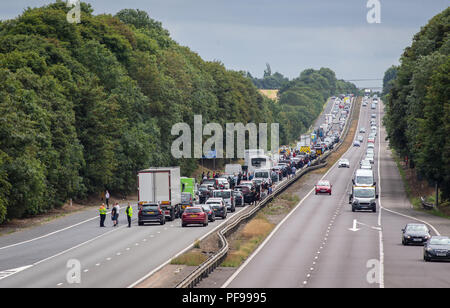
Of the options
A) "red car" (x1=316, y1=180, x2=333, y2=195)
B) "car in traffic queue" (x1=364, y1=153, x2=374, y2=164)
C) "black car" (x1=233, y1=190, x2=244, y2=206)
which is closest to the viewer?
"black car" (x1=233, y1=190, x2=244, y2=206)

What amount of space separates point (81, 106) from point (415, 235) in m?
40.6

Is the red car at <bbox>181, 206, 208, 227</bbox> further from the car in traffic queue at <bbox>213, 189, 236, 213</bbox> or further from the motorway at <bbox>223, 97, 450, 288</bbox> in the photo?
the car in traffic queue at <bbox>213, 189, 236, 213</bbox>

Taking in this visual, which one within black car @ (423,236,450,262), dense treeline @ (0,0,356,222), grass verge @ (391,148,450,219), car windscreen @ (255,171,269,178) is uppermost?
dense treeline @ (0,0,356,222)

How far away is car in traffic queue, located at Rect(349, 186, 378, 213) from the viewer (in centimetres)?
7300

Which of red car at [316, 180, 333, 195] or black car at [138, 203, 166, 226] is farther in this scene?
red car at [316, 180, 333, 195]

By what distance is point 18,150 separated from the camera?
59.4m

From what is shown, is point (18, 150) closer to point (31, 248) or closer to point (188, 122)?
point (31, 248)

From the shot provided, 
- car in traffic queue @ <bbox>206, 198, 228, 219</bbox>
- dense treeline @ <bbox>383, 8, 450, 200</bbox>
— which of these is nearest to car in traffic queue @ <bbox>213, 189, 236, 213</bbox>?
car in traffic queue @ <bbox>206, 198, 228, 219</bbox>

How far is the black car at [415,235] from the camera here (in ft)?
165

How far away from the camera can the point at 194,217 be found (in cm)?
5900

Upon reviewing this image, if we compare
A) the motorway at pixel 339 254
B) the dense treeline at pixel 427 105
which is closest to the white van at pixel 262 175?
the dense treeline at pixel 427 105

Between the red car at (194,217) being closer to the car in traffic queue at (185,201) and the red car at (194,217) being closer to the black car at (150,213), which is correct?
the black car at (150,213)

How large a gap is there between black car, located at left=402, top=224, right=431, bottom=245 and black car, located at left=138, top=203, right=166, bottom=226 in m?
17.1
